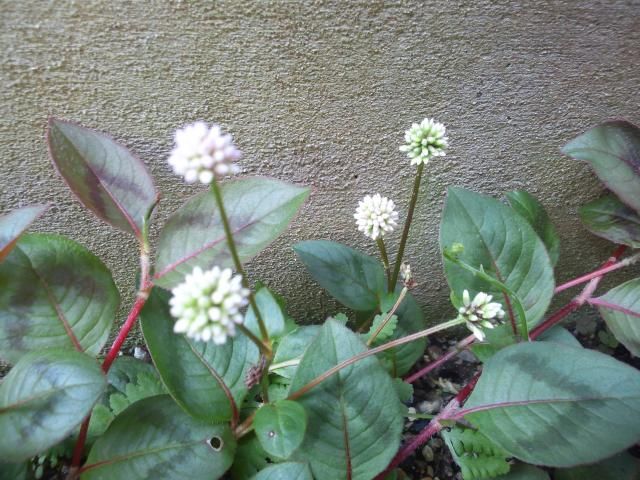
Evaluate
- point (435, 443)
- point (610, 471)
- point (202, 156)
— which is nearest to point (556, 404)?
point (610, 471)

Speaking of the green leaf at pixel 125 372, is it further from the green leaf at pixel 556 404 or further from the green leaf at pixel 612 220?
the green leaf at pixel 612 220

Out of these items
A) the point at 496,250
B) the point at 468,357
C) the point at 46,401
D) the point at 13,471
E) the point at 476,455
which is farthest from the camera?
the point at 468,357

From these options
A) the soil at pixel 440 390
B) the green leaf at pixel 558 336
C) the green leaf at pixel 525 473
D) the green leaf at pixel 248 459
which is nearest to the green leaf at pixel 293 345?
Answer: the green leaf at pixel 248 459

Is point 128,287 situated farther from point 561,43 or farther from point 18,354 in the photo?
point 561,43

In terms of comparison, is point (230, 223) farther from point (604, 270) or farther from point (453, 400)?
point (604, 270)

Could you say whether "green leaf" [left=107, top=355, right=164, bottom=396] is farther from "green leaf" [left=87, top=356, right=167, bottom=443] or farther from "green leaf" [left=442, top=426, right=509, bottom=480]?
"green leaf" [left=442, top=426, right=509, bottom=480]
